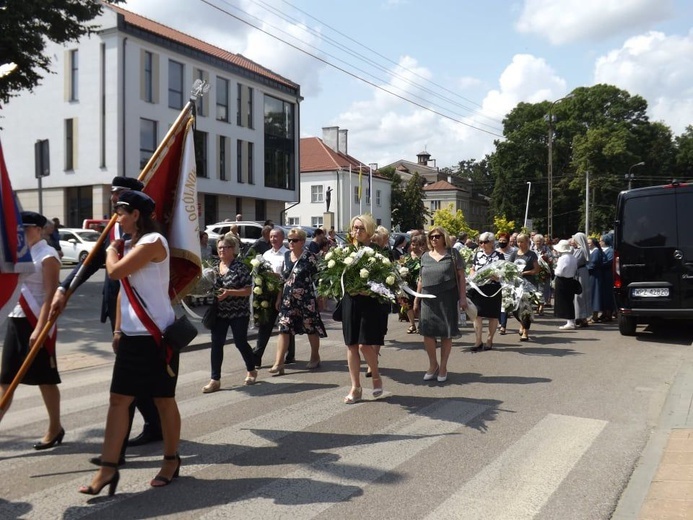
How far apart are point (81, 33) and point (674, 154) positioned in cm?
7172

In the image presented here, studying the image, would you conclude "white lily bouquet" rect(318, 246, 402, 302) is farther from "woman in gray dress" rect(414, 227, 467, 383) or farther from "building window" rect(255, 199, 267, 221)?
"building window" rect(255, 199, 267, 221)

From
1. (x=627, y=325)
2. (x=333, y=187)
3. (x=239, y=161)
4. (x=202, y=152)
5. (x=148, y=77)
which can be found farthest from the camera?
(x=333, y=187)

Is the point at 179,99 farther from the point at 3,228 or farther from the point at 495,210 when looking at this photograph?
the point at 495,210

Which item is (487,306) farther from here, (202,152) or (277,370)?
(202,152)

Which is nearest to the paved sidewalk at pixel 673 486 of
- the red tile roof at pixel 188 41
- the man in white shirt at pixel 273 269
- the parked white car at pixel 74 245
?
the man in white shirt at pixel 273 269

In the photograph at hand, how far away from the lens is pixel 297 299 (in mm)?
8484

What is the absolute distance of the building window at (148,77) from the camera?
113ft

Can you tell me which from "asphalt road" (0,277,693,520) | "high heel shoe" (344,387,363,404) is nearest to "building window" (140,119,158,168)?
"asphalt road" (0,277,693,520)

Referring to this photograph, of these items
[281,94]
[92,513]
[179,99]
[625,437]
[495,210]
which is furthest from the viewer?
[495,210]

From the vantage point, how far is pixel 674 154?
73625 mm

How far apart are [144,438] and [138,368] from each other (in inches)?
59.2

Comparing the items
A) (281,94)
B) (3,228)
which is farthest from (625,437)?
(281,94)

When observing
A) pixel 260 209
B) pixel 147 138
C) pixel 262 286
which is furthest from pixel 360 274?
pixel 260 209

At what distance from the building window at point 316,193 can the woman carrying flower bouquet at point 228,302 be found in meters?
55.8
